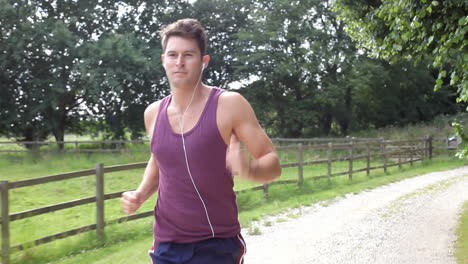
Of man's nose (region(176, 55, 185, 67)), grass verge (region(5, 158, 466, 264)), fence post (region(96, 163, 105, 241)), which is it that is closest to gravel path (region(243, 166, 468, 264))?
grass verge (region(5, 158, 466, 264))

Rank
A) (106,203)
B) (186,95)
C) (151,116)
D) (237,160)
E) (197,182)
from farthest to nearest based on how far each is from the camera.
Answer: (106,203)
(151,116)
(186,95)
(197,182)
(237,160)

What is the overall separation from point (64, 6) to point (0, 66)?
4925mm

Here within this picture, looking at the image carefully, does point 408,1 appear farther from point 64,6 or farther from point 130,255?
point 64,6

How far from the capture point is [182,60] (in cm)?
208

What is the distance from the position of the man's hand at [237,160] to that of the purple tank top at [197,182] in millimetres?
57

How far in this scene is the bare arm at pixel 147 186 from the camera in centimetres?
235

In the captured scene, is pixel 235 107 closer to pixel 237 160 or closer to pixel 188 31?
pixel 237 160

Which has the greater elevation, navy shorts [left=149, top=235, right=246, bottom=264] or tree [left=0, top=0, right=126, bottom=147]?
tree [left=0, top=0, right=126, bottom=147]

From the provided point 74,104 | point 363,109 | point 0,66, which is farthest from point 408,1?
point 363,109

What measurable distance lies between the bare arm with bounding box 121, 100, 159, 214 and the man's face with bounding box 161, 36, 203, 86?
269 mm

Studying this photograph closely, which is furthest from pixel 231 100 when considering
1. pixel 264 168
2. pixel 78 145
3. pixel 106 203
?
pixel 78 145

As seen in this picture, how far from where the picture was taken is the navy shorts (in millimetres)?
2045

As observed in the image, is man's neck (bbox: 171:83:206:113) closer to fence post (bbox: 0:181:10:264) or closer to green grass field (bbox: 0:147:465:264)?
green grass field (bbox: 0:147:465:264)

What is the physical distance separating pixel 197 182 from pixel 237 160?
0.22 metres
